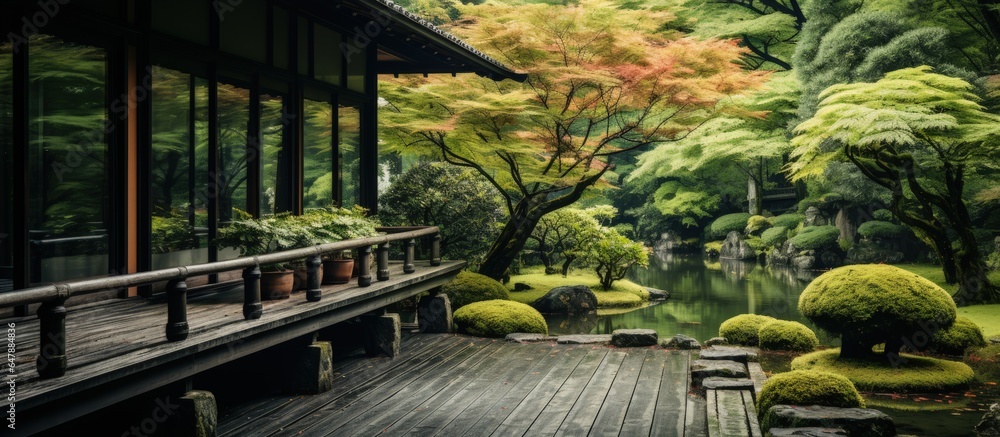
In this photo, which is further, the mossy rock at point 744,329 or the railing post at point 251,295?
the mossy rock at point 744,329

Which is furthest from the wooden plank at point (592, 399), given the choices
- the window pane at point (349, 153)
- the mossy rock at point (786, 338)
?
the window pane at point (349, 153)

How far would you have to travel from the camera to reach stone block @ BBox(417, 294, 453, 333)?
1235cm

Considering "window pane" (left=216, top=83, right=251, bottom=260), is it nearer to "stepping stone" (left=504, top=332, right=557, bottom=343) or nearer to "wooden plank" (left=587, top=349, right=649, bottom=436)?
"stepping stone" (left=504, top=332, right=557, bottom=343)

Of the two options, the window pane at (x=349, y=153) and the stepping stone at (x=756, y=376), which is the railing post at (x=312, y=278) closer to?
the stepping stone at (x=756, y=376)

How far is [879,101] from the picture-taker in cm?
1641

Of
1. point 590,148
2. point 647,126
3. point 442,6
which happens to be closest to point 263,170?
point 590,148

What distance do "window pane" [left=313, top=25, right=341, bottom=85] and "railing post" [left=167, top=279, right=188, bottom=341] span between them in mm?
6409

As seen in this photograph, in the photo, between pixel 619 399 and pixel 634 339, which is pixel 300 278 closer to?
pixel 619 399

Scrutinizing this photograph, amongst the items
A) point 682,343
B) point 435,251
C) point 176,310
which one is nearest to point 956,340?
point 682,343

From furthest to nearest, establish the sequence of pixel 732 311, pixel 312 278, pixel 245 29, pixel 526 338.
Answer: pixel 732 311 < pixel 526 338 < pixel 245 29 < pixel 312 278

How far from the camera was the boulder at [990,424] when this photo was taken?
8211mm

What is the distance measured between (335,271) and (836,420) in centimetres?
533

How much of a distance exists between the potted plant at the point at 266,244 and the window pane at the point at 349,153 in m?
4.45

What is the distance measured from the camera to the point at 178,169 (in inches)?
339
